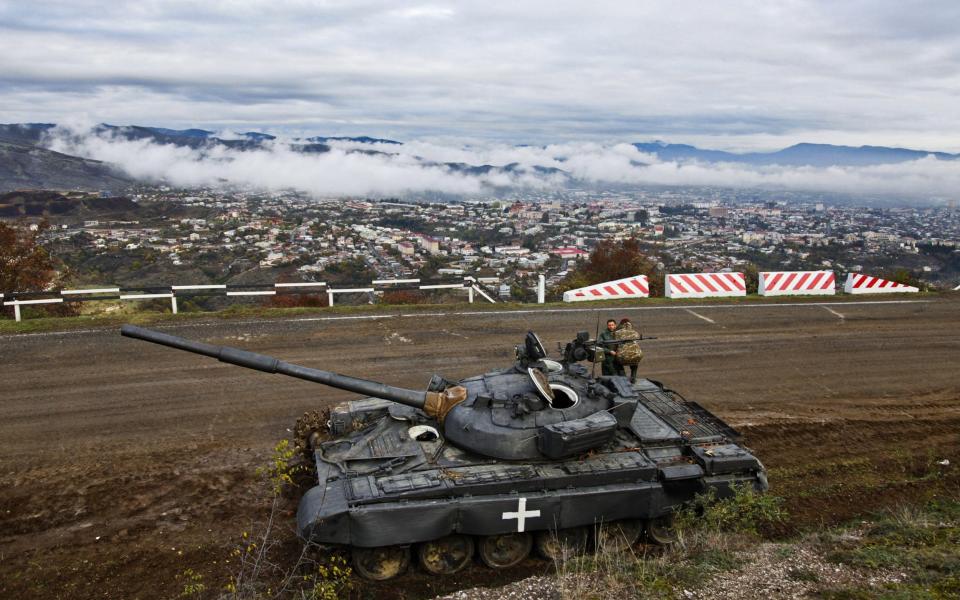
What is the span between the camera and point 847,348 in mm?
20078

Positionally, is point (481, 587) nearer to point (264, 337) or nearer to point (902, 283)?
point (264, 337)

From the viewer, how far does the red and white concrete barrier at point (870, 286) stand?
89.5 ft

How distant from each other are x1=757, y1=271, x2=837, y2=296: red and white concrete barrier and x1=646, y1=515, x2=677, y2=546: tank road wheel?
18485mm

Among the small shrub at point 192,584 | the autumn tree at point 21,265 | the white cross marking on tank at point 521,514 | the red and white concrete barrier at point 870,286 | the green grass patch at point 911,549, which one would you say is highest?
the autumn tree at point 21,265

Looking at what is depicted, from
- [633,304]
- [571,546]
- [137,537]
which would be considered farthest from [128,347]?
[633,304]

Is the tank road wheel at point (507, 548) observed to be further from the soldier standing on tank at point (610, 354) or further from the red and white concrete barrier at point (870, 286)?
the red and white concrete barrier at point (870, 286)

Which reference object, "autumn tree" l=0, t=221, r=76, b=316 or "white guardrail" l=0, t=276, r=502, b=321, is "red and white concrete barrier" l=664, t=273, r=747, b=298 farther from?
"autumn tree" l=0, t=221, r=76, b=316

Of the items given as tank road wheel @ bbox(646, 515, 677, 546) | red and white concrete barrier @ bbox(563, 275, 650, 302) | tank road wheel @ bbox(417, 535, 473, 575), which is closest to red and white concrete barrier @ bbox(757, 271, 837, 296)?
red and white concrete barrier @ bbox(563, 275, 650, 302)

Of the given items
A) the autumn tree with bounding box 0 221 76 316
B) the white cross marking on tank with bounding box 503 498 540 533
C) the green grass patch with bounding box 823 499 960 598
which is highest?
the autumn tree with bounding box 0 221 76 316

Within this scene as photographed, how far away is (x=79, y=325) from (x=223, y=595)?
50.4ft

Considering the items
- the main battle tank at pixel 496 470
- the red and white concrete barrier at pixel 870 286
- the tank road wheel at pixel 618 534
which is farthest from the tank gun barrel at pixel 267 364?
the red and white concrete barrier at pixel 870 286

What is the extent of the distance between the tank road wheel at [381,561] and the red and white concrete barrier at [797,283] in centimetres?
2123

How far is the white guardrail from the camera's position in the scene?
22297 mm

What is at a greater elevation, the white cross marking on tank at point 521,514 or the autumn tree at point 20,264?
the autumn tree at point 20,264
